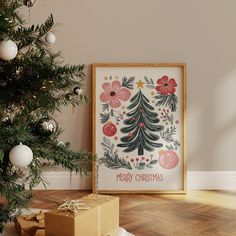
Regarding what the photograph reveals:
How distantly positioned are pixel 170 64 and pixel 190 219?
1.20 m

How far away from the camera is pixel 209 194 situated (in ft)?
11.1

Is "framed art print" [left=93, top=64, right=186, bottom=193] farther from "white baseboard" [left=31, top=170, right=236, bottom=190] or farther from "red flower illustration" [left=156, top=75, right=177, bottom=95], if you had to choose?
"white baseboard" [left=31, top=170, right=236, bottom=190]

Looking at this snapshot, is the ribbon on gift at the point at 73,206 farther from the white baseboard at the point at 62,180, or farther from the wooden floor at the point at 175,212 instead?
the white baseboard at the point at 62,180

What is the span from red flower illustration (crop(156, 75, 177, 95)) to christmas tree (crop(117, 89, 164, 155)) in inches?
5.1

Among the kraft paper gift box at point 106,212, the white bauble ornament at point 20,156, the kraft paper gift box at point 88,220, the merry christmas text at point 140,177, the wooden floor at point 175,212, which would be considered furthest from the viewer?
the merry christmas text at point 140,177

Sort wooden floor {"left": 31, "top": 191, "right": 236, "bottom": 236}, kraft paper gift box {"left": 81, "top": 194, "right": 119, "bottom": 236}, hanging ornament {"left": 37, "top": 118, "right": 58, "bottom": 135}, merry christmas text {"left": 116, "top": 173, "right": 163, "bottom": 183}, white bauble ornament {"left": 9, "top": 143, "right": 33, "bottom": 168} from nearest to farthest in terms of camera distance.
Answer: white bauble ornament {"left": 9, "top": 143, "right": 33, "bottom": 168} < hanging ornament {"left": 37, "top": 118, "right": 58, "bottom": 135} < kraft paper gift box {"left": 81, "top": 194, "right": 119, "bottom": 236} < wooden floor {"left": 31, "top": 191, "right": 236, "bottom": 236} < merry christmas text {"left": 116, "top": 173, "right": 163, "bottom": 183}

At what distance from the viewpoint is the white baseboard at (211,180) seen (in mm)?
3510

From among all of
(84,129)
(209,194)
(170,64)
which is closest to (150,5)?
(170,64)

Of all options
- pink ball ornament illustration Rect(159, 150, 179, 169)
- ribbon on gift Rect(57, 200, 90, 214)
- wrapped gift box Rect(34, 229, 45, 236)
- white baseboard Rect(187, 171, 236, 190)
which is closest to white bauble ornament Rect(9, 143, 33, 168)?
ribbon on gift Rect(57, 200, 90, 214)

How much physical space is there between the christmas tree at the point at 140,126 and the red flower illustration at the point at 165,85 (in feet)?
0.42

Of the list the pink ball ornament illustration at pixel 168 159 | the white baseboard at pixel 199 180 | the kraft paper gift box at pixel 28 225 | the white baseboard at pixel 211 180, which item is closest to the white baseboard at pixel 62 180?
the white baseboard at pixel 199 180

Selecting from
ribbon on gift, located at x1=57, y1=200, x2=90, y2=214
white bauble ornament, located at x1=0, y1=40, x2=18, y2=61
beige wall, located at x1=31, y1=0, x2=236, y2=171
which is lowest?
ribbon on gift, located at x1=57, y1=200, x2=90, y2=214

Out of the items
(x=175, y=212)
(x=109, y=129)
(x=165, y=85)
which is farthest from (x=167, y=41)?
(x=175, y=212)

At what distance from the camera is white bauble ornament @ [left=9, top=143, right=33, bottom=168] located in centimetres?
150
